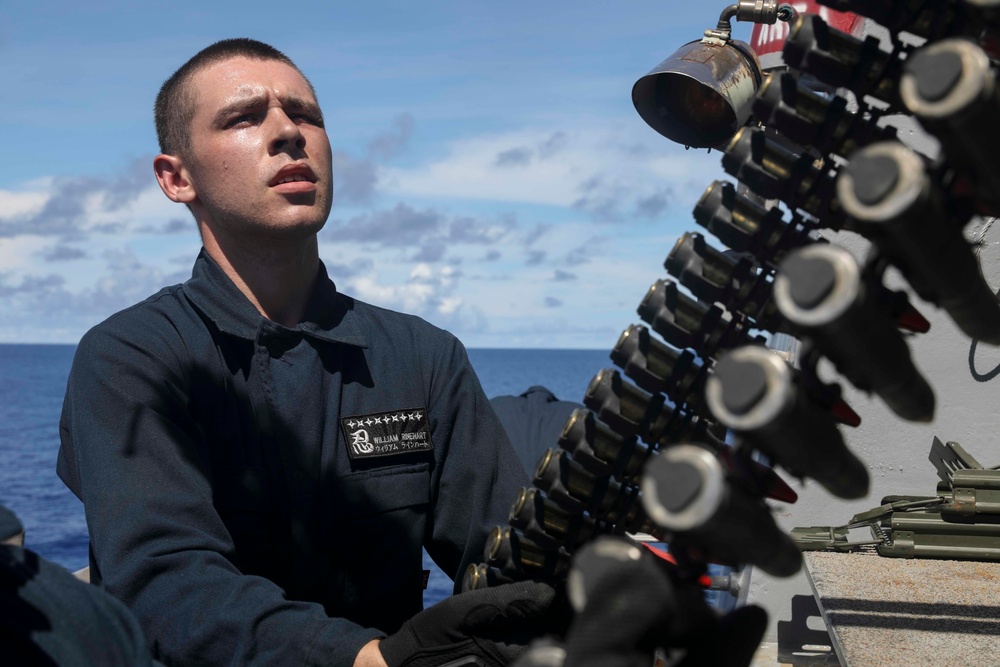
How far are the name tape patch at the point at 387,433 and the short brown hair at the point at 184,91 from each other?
1144 millimetres

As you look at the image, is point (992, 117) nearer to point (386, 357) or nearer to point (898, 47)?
point (898, 47)

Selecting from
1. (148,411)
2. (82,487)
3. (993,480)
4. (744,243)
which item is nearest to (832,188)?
(744,243)

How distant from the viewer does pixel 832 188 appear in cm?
204

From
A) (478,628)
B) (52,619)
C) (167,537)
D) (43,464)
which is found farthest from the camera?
(43,464)

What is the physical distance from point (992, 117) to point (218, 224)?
2.66m

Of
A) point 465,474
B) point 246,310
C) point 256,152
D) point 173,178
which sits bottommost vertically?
point 465,474

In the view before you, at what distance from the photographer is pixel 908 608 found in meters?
3.45

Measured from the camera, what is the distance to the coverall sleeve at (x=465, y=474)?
3.66m

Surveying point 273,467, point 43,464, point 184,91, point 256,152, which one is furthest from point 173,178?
point 43,464

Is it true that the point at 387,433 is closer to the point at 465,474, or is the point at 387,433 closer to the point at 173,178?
the point at 465,474

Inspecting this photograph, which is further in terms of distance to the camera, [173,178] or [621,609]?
[173,178]

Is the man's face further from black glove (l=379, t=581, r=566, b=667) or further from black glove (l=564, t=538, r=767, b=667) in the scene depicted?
black glove (l=564, t=538, r=767, b=667)

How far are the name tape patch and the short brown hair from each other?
1.14 metres

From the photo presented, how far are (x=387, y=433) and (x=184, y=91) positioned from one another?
1.43 metres
